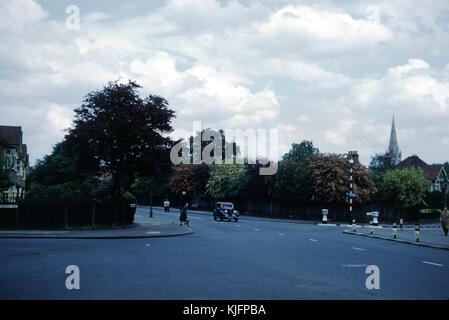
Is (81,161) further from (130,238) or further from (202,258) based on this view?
(202,258)

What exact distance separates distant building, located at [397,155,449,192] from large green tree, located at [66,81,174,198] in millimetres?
72281

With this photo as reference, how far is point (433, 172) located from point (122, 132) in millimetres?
80557

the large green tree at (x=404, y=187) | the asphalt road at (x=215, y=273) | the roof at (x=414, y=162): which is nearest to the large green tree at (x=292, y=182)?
the large green tree at (x=404, y=187)

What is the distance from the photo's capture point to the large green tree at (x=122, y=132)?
3170 cm

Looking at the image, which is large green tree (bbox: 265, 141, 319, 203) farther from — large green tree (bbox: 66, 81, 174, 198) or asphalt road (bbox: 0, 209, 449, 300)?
asphalt road (bbox: 0, 209, 449, 300)

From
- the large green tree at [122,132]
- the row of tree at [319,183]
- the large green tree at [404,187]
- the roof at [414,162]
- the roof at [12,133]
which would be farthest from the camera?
the roof at [414,162]

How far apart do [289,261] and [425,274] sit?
4192 mm

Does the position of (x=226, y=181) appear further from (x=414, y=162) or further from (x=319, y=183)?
(x=414, y=162)

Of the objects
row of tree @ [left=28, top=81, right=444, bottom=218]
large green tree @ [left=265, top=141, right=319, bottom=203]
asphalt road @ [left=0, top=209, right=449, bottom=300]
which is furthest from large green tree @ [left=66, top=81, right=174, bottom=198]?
large green tree @ [left=265, top=141, right=319, bottom=203]

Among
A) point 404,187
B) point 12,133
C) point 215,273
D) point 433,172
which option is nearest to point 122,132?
point 215,273

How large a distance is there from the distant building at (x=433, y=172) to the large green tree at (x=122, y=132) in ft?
237

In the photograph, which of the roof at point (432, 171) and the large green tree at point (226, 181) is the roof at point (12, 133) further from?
the roof at point (432, 171)

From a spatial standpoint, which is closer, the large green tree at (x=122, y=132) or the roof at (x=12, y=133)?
the large green tree at (x=122, y=132)

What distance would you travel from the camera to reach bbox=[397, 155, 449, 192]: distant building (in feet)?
315
